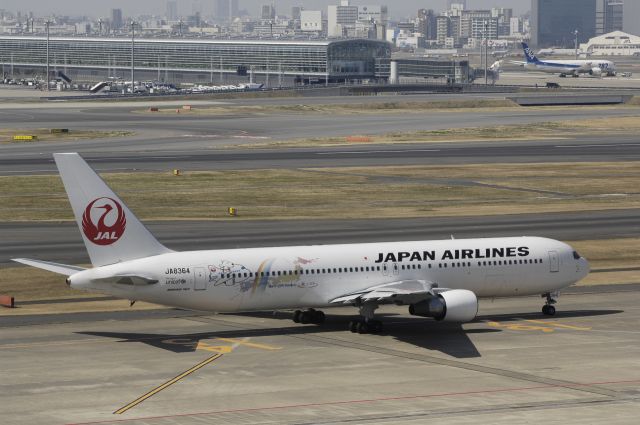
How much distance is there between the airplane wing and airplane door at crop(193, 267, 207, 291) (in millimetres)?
6554

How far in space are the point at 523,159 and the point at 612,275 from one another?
6362 cm

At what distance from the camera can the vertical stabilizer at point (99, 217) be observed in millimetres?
51438

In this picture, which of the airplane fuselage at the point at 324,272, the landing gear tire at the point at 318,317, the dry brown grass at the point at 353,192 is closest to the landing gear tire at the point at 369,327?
the airplane fuselage at the point at 324,272

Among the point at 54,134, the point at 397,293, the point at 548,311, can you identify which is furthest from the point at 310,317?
the point at 54,134

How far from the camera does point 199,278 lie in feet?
174

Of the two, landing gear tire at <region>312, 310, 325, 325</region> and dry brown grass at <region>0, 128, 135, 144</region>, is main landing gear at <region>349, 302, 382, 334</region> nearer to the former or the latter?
landing gear tire at <region>312, 310, 325, 325</region>

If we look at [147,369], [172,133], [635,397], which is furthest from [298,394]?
[172,133]

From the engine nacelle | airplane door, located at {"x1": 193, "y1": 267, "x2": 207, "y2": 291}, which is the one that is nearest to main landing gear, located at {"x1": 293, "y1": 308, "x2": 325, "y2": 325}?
the engine nacelle

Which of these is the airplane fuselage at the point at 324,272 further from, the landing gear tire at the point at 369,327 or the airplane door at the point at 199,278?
the landing gear tire at the point at 369,327

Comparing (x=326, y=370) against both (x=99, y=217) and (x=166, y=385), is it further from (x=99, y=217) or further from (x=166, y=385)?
(x=99, y=217)

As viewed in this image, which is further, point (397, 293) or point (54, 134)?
point (54, 134)

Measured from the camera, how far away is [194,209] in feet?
322

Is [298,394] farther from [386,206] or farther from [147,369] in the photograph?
[386,206]

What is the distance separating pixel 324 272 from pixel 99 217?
1083 cm
